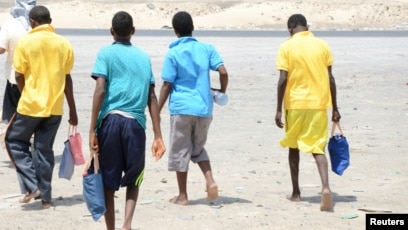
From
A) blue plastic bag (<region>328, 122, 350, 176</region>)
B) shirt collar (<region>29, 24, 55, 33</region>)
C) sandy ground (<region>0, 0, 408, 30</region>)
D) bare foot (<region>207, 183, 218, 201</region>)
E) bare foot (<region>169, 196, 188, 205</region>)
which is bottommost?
sandy ground (<region>0, 0, 408, 30</region>)

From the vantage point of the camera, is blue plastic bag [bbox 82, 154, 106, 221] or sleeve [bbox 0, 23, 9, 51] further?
sleeve [bbox 0, 23, 9, 51]

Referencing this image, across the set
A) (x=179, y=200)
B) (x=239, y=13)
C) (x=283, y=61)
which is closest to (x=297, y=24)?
(x=283, y=61)

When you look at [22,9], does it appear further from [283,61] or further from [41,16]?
[283,61]

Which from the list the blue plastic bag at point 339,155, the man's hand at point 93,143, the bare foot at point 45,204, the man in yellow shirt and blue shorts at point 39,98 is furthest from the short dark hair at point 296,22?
the bare foot at point 45,204

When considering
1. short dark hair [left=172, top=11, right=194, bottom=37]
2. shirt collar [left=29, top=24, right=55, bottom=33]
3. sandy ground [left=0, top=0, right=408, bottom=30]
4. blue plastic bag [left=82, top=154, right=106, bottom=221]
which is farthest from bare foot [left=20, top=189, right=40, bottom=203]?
sandy ground [left=0, top=0, right=408, bottom=30]

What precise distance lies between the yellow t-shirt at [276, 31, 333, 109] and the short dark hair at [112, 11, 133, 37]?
73.1 inches

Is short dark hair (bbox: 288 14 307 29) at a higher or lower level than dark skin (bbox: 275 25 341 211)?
higher

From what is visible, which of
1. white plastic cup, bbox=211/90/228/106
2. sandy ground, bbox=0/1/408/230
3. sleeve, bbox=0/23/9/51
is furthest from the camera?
sleeve, bbox=0/23/9/51

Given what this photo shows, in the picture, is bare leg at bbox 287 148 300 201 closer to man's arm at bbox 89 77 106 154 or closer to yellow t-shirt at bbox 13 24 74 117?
yellow t-shirt at bbox 13 24 74 117

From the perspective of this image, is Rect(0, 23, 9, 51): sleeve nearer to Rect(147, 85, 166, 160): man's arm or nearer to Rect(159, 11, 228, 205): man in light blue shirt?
Rect(159, 11, 228, 205): man in light blue shirt

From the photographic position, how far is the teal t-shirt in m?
6.95

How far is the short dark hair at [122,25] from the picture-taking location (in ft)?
23.3

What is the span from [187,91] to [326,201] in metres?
1.52

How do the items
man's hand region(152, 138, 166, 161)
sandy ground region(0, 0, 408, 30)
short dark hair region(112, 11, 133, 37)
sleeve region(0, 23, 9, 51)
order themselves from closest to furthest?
short dark hair region(112, 11, 133, 37) < man's hand region(152, 138, 166, 161) < sleeve region(0, 23, 9, 51) < sandy ground region(0, 0, 408, 30)
